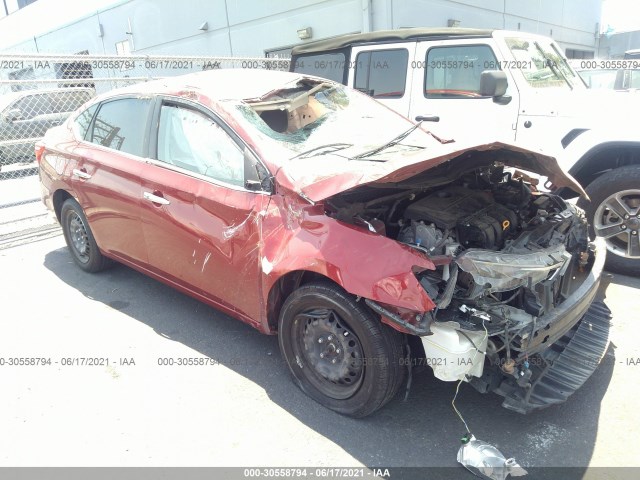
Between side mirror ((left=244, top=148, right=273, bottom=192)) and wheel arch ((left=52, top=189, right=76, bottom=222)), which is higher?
side mirror ((left=244, top=148, right=273, bottom=192))

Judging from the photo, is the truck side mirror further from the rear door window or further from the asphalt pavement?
the rear door window

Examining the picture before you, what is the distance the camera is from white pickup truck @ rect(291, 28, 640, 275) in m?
4.16

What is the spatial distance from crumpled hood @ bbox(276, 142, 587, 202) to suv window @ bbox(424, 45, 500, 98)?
2.35m

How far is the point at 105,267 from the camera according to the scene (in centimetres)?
469

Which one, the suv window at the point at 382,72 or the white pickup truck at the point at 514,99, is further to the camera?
the suv window at the point at 382,72

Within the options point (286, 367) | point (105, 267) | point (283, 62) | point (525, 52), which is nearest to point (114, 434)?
point (286, 367)

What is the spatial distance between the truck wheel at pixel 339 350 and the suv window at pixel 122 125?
6.09 ft

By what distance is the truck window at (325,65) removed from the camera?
612cm

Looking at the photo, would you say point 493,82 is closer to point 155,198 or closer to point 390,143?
point 390,143

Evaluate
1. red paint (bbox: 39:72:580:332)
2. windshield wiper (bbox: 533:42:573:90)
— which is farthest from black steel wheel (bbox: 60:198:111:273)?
windshield wiper (bbox: 533:42:573:90)

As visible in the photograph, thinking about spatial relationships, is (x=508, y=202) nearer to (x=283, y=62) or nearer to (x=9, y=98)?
(x=283, y=62)

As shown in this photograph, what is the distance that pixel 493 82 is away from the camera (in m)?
4.52

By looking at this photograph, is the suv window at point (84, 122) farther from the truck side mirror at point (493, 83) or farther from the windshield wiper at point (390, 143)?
the truck side mirror at point (493, 83)

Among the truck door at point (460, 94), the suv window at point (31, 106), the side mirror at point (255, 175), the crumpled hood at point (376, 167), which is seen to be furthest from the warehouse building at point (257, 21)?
the side mirror at point (255, 175)
